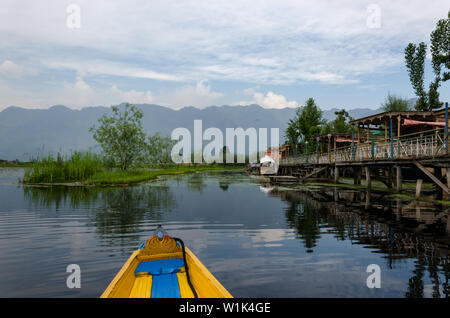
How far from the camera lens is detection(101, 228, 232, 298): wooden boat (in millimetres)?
5098

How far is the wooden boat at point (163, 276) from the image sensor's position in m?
5.10

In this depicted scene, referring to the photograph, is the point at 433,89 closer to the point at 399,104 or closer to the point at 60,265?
the point at 399,104

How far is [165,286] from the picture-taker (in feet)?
18.6

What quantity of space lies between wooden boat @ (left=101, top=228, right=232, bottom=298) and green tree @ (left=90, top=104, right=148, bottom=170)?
114ft

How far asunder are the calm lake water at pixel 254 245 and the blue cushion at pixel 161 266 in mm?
846

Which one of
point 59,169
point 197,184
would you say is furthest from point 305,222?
point 59,169

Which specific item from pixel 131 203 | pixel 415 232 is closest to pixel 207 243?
pixel 415 232

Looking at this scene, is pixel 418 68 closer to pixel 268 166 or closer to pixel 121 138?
pixel 268 166

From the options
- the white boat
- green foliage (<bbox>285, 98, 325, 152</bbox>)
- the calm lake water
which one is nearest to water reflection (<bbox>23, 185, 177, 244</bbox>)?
the calm lake water

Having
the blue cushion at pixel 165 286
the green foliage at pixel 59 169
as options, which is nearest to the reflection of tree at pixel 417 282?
the blue cushion at pixel 165 286

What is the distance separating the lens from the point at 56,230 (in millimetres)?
11641

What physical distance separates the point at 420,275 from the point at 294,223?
6.48 m

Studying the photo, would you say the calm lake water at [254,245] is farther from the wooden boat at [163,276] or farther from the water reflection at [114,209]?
the wooden boat at [163,276]

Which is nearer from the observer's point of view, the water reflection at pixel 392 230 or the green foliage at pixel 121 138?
the water reflection at pixel 392 230
